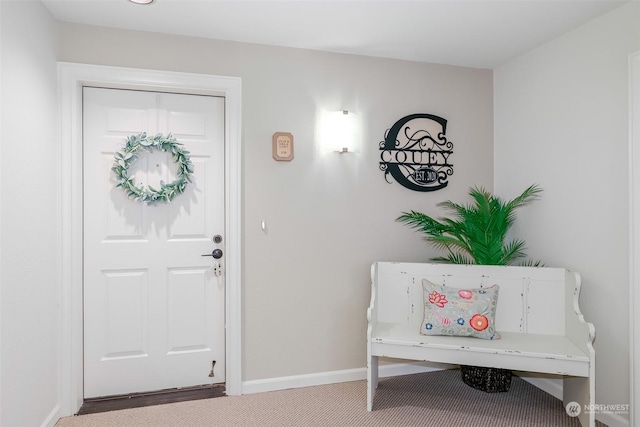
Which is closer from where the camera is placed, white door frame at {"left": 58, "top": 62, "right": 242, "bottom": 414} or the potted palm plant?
white door frame at {"left": 58, "top": 62, "right": 242, "bottom": 414}

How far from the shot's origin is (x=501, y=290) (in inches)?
109

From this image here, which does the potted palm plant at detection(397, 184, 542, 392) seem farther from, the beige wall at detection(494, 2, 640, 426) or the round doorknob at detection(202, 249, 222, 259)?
the round doorknob at detection(202, 249, 222, 259)

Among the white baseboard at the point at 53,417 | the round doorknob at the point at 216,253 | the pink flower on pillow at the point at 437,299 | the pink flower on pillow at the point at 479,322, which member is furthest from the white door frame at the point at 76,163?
the pink flower on pillow at the point at 479,322

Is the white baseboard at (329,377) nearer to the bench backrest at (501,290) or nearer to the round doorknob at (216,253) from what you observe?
the bench backrest at (501,290)

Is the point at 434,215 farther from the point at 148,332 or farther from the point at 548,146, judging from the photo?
the point at 148,332

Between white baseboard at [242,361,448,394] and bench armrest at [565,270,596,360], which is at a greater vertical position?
bench armrest at [565,270,596,360]

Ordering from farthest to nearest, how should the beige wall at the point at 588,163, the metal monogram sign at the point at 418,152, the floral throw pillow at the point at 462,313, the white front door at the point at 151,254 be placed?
the metal monogram sign at the point at 418,152, the white front door at the point at 151,254, the floral throw pillow at the point at 462,313, the beige wall at the point at 588,163

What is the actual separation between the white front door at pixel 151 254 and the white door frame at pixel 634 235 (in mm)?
2454

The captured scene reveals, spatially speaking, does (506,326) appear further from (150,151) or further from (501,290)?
(150,151)

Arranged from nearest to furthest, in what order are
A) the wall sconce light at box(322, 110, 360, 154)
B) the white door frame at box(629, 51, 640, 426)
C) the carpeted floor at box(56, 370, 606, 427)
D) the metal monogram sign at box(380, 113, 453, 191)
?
1. the white door frame at box(629, 51, 640, 426)
2. the carpeted floor at box(56, 370, 606, 427)
3. the wall sconce light at box(322, 110, 360, 154)
4. the metal monogram sign at box(380, 113, 453, 191)

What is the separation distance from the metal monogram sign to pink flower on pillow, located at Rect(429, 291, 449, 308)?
880 millimetres

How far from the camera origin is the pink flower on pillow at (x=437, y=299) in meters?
2.67

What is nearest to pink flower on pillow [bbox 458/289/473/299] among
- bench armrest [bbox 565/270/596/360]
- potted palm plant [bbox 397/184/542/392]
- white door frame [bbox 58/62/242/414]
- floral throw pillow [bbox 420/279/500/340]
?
floral throw pillow [bbox 420/279/500/340]

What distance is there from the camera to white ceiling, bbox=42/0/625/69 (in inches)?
92.2
